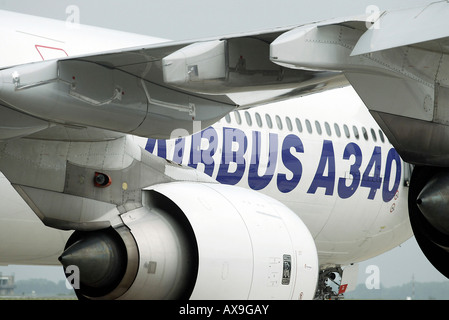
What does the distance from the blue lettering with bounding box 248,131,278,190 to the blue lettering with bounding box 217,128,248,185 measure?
13cm

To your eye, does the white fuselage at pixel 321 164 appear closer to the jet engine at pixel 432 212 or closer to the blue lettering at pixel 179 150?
the blue lettering at pixel 179 150

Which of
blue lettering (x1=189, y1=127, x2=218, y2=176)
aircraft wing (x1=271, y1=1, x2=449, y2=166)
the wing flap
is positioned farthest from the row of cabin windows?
the wing flap

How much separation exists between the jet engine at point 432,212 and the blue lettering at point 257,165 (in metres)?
2.37

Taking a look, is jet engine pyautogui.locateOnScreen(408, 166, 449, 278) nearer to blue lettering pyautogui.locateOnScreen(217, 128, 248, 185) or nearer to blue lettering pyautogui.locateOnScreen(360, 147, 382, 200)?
blue lettering pyautogui.locateOnScreen(217, 128, 248, 185)

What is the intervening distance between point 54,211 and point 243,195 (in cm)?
145

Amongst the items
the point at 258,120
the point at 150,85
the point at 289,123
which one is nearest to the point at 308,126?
the point at 289,123

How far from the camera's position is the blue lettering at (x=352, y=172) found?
9516mm

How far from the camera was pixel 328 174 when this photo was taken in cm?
930

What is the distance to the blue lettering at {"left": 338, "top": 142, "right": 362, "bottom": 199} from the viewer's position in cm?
952

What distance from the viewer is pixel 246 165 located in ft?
27.0

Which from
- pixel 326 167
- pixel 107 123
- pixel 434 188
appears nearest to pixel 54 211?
pixel 107 123

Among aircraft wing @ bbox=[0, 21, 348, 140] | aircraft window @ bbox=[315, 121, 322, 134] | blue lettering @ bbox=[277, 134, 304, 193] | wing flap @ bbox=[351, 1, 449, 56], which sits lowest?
blue lettering @ bbox=[277, 134, 304, 193]

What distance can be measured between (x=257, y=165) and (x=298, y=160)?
71cm
